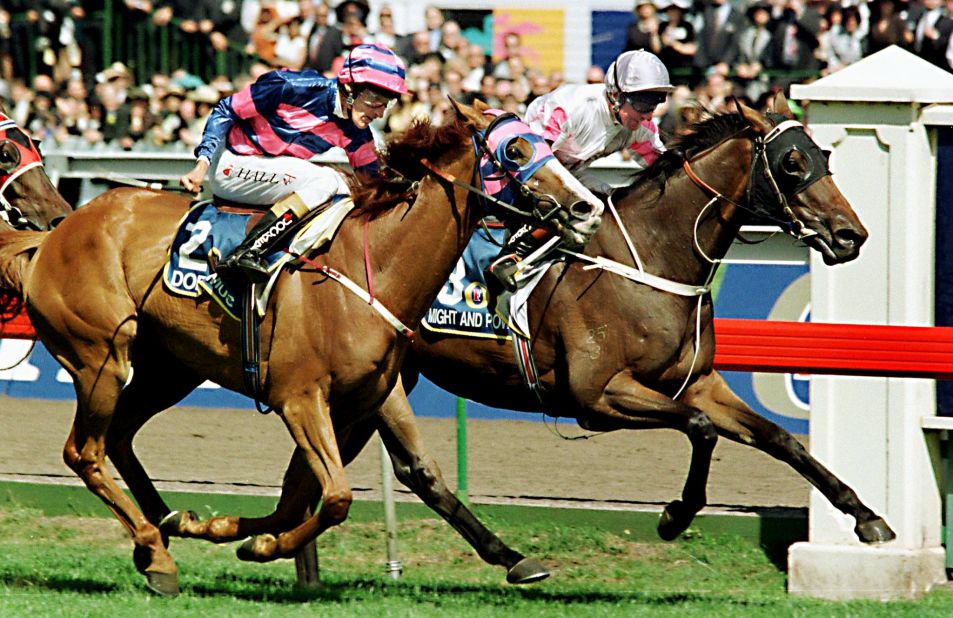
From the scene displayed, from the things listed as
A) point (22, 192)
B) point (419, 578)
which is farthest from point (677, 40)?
point (419, 578)

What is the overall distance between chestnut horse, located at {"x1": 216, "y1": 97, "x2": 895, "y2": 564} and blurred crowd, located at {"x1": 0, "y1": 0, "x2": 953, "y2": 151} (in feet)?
15.0

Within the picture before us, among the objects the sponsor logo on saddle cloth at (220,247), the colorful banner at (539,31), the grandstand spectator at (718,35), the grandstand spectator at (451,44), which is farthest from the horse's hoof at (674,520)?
the colorful banner at (539,31)

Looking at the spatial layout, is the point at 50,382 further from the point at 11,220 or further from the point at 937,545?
the point at 937,545

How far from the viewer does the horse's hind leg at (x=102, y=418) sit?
19.5 ft

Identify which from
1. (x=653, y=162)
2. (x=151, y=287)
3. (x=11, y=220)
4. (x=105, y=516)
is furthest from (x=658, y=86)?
(x=105, y=516)

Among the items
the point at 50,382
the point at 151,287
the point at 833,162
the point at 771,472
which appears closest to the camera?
the point at 151,287

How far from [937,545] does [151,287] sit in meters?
3.72

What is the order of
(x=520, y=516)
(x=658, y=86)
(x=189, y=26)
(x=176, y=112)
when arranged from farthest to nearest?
(x=189, y=26), (x=176, y=112), (x=520, y=516), (x=658, y=86)

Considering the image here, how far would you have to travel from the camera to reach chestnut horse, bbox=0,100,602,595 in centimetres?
548

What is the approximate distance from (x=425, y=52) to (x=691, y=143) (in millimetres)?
5906

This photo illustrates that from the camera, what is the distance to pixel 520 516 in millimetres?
7461

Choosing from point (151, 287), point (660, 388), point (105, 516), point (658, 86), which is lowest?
point (105, 516)

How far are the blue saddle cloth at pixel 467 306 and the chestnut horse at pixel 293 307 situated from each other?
0.54 metres

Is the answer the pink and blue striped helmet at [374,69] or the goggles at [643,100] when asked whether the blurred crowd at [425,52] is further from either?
the pink and blue striped helmet at [374,69]
